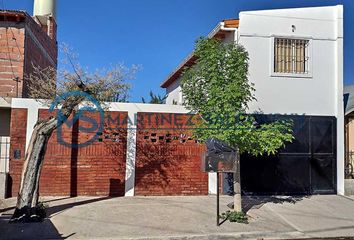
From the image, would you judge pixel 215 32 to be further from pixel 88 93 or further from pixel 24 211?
pixel 24 211

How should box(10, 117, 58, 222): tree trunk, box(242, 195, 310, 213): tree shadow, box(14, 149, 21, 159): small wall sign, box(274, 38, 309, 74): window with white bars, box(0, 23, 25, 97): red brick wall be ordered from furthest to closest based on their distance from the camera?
box(0, 23, 25, 97): red brick wall, box(274, 38, 309, 74): window with white bars, box(14, 149, 21, 159): small wall sign, box(242, 195, 310, 213): tree shadow, box(10, 117, 58, 222): tree trunk

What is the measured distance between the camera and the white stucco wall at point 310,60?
41.3 feet

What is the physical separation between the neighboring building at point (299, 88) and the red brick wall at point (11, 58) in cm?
706

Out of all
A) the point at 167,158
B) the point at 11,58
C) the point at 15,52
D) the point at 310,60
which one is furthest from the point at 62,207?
the point at 310,60

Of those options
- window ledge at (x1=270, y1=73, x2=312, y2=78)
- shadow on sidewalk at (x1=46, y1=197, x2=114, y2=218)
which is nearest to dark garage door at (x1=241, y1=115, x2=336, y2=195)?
window ledge at (x1=270, y1=73, x2=312, y2=78)

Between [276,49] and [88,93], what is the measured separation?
6686mm

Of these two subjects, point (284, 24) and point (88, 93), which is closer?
point (88, 93)

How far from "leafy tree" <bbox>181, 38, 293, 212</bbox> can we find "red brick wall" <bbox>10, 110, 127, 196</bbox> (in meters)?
3.40

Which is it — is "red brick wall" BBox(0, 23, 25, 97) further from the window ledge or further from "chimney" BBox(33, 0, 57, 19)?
the window ledge

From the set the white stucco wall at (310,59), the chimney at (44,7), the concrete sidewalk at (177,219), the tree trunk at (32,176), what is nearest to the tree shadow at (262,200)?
the concrete sidewalk at (177,219)

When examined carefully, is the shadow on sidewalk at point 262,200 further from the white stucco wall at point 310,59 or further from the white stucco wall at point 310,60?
the white stucco wall at point 310,59

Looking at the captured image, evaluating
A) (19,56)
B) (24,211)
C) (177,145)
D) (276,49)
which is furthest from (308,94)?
(19,56)

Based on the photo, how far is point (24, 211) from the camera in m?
8.68

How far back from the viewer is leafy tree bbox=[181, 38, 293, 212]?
29.6 ft
